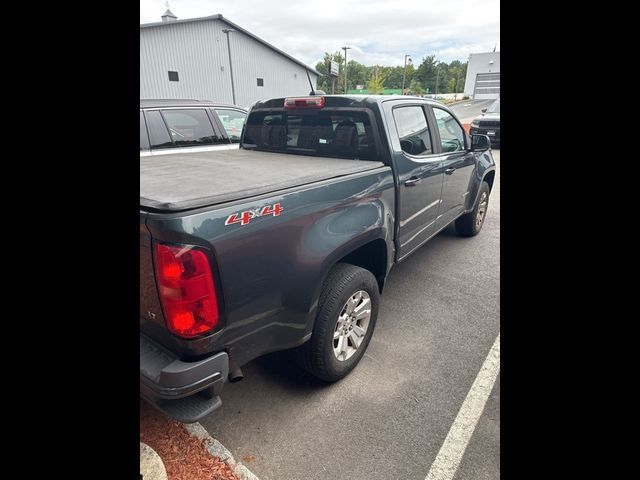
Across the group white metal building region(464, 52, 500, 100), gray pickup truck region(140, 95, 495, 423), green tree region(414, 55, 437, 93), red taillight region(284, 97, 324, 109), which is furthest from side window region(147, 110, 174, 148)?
green tree region(414, 55, 437, 93)

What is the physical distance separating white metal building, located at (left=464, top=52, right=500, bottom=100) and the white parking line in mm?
44018

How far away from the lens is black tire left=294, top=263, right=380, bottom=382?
7.57 feet

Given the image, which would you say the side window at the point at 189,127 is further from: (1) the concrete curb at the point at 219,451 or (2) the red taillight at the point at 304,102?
(1) the concrete curb at the point at 219,451

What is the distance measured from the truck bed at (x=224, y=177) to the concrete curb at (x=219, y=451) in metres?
1.41

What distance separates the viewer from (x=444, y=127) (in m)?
3.99

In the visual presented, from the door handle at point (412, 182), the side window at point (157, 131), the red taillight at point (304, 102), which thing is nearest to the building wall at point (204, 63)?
the side window at point (157, 131)

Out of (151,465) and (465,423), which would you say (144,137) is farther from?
(465,423)

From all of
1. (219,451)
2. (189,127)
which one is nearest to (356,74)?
(189,127)

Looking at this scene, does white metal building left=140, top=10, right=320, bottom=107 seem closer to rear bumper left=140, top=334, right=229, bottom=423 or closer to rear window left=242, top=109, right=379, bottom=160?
rear window left=242, top=109, right=379, bottom=160
